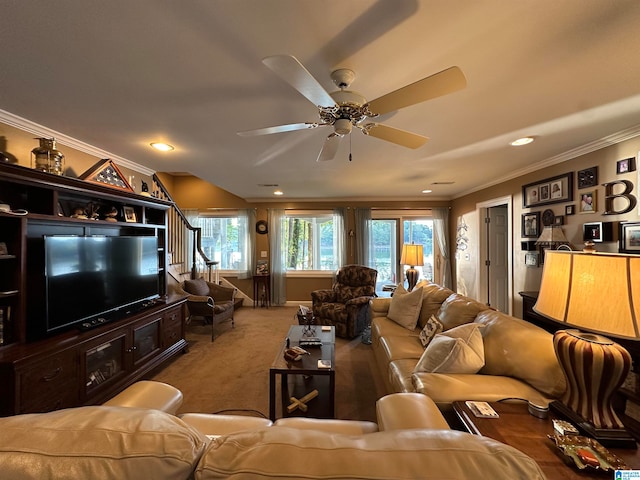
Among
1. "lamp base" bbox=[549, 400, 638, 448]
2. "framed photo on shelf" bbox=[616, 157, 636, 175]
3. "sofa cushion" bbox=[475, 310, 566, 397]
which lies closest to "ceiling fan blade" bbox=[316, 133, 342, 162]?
"sofa cushion" bbox=[475, 310, 566, 397]

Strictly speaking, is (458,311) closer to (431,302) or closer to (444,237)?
(431,302)

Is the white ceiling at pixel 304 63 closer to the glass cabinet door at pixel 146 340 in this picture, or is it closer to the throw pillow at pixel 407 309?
the throw pillow at pixel 407 309

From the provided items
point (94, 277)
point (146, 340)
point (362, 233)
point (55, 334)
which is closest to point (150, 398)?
point (55, 334)

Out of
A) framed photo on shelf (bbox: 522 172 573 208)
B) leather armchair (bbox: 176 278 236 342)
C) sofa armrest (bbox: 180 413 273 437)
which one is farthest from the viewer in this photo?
leather armchair (bbox: 176 278 236 342)

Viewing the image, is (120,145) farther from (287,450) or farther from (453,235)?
(453,235)

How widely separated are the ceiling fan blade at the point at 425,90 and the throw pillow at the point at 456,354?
1356 millimetres

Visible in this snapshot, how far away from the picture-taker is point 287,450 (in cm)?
58

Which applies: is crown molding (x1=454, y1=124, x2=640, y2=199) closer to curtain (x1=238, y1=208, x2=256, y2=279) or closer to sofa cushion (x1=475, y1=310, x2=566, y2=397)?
sofa cushion (x1=475, y1=310, x2=566, y2=397)

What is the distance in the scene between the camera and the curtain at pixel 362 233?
19.6 ft

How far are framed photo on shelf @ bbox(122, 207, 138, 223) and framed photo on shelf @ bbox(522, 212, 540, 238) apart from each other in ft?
16.3

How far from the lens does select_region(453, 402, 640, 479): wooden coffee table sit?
91 centimetres

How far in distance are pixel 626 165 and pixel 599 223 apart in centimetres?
55

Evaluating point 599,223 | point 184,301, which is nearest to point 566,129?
point 599,223

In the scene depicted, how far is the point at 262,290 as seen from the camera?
6156 millimetres
